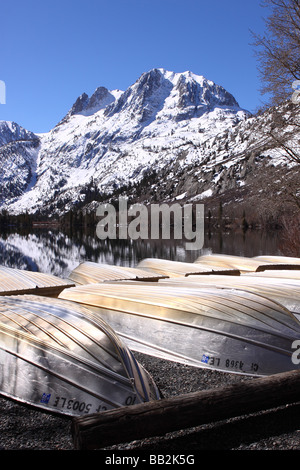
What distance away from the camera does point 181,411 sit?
4.29 m

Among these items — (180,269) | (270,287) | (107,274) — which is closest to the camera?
(270,287)

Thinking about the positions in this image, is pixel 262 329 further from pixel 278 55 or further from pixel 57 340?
pixel 278 55

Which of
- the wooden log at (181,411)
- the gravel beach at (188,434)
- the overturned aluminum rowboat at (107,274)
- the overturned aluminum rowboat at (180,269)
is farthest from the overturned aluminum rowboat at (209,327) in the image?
the overturned aluminum rowboat at (180,269)

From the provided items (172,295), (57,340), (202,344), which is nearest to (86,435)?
(57,340)

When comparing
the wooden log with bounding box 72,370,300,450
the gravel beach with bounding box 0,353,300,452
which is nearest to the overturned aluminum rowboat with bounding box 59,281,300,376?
the gravel beach with bounding box 0,353,300,452

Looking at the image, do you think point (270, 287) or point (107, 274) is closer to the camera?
point (270, 287)

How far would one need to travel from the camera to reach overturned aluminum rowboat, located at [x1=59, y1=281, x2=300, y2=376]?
6629 millimetres

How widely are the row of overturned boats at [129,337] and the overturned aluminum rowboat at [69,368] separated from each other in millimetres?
13

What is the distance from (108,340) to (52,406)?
1106mm

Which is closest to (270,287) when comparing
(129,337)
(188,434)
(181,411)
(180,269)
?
(129,337)

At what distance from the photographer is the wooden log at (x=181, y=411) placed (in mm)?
3941

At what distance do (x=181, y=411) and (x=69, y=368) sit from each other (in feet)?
5.65

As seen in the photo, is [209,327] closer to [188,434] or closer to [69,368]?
[188,434]

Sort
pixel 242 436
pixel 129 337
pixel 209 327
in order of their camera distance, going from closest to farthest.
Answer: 1. pixel 242 436
2. pixel 209 327
3. pixel 129 337
